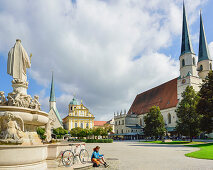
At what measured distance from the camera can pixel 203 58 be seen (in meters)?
59.5

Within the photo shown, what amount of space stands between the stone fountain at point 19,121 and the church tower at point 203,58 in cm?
5864

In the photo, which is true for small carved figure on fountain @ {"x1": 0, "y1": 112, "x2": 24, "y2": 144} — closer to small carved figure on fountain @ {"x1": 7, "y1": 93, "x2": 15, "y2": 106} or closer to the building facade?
small carved figure on fountain @ {"x1": 7, "y1": 93, "x2": 15, "y2": 106}

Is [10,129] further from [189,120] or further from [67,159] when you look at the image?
[189,120]

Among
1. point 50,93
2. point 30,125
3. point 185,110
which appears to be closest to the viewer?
point 30,125

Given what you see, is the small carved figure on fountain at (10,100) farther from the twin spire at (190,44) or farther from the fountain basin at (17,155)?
the twin spire at (190,44)

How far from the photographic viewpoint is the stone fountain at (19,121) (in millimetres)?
6078

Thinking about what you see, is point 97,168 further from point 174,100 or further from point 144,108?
point 144,108

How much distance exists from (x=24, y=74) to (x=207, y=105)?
2524cm

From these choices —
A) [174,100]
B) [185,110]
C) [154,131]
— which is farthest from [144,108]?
[185,110]

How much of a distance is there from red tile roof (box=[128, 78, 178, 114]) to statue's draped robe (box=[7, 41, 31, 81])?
183 feet

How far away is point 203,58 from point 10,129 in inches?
2442

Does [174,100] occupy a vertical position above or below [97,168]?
above

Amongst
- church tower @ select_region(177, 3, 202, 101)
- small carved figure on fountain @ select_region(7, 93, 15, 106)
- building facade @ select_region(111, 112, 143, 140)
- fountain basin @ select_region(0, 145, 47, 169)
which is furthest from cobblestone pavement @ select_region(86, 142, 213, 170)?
building facade @ select_region(111, 112, 143, 140)

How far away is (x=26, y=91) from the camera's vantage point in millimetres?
9625
